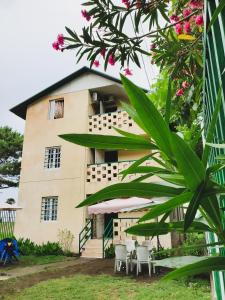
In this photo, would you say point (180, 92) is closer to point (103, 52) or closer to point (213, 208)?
point (103, 52)

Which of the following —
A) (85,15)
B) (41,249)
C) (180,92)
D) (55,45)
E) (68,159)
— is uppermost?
(68,159)

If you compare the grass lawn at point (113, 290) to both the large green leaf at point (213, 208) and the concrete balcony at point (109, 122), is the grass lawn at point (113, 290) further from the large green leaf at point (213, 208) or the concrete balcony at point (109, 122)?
the concrete balcony at point (109, 122)

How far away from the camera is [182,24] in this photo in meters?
3.02

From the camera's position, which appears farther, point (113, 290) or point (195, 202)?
point (113, 290)

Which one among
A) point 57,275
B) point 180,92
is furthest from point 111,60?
point 57,275

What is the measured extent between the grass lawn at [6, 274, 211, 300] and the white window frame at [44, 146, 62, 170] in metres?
8.42

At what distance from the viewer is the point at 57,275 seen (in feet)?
28.5

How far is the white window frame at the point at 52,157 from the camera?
51.4ft

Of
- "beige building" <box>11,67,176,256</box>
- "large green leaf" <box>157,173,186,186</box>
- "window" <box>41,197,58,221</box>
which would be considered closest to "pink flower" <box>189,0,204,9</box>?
"large green leaf" <box>157,173,186,186</box>

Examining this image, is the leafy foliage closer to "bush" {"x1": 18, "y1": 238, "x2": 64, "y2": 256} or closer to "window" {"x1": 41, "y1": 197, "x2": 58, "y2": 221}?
"bush" {"x1": 18, "y1": 238, "x2": 64, "y2": 256}

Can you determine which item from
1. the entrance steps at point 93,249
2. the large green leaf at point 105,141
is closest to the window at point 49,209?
the entrance steps at point 93,249

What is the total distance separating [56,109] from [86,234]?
23.8ft

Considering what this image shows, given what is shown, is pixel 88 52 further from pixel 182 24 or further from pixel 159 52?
pixel 182 24

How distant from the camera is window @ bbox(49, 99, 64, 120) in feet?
54.7
